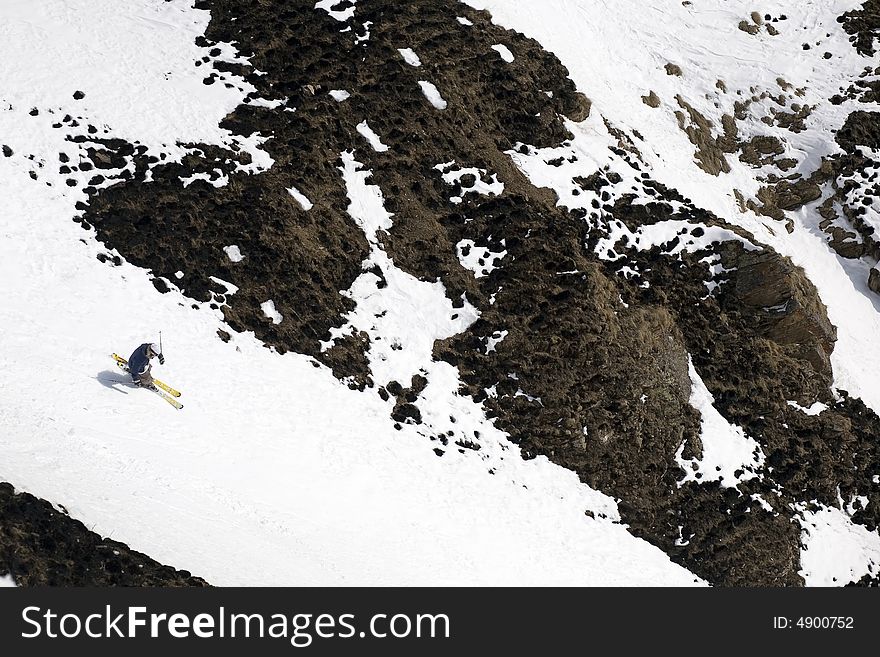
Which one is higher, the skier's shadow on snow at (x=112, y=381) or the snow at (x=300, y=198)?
the snow at (x=300, y=198)

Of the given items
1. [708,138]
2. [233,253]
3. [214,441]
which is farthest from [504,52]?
[214,441]

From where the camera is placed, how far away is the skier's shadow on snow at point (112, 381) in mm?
20234

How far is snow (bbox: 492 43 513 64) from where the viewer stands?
3256cm

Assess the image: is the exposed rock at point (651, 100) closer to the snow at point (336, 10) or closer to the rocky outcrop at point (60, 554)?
the snow at point (336, 10)

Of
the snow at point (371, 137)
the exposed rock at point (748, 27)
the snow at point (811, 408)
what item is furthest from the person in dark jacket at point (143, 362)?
the exposed rock at point (748, 27)

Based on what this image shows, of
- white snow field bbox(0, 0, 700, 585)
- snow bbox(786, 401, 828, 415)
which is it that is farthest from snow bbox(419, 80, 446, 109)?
snow bbox(786, 401, 828, 415)

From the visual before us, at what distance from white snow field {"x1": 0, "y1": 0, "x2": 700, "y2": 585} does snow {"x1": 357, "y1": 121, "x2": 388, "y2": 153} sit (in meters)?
1.42

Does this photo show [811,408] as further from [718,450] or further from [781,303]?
[718,450]

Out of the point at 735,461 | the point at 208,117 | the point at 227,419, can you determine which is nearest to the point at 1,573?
the point at 227,419

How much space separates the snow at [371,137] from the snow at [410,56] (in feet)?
11.6

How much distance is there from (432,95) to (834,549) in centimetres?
1977

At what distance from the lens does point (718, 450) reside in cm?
2634

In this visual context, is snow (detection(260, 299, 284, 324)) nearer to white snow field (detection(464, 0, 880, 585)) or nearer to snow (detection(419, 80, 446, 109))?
snow (detection(419, 80, 446, 109))

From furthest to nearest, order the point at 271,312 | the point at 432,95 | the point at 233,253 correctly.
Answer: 1. the point at 432,95
2. the point at 233,253
3. the point at 271,312
